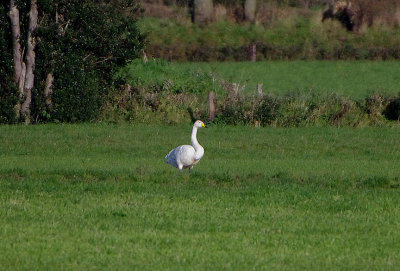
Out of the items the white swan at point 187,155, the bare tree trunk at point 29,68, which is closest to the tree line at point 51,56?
the bare tree trunk at point 29,68

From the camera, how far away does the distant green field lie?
45.7 metres

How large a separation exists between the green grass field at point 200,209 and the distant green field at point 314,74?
20669mm

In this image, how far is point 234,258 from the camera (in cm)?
1110

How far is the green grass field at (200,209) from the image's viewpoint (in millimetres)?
11141

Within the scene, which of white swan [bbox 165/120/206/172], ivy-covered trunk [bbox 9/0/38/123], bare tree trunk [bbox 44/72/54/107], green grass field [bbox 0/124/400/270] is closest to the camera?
green grass field [bbox 0/124/400/270]

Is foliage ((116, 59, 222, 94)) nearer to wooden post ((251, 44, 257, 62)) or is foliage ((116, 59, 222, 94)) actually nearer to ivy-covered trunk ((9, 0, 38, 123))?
ivy-covered trunk ((9, 0, 38, 123))

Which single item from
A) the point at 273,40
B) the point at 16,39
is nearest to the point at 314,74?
the point at 273,40

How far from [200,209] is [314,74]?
36.6 metres

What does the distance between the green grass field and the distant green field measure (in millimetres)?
20669

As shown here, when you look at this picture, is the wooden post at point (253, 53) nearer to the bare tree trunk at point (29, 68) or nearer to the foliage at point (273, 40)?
the foliage at point (273, 40)

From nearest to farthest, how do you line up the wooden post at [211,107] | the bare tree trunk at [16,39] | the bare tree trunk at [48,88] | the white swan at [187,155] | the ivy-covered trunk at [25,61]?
1. the white swan at [187,155]
2. the bare tree trunk at [16,39]
3. the ivy-covered trunk at [25,61]
4. the bare tree trunk at [48,88]
5. the wooden post at [211,107]

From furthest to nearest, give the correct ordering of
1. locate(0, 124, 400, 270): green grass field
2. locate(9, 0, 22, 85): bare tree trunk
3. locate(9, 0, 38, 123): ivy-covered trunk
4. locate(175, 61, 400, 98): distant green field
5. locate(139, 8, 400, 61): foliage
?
1. locate(139, 8, 400, 61): foliage
2. locate(175, 61, 400, 98): distant green field
3. locate(9, 0, 38, 123): ivy-covered trunk
4. locate(9, 0, 22, 85): bare tree trunk
5. locate(0, 124, 400, 270): green grass field

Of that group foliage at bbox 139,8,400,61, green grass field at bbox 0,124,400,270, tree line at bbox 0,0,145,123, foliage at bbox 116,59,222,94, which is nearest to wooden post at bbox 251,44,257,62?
foliage at bbox 139,8,400,61

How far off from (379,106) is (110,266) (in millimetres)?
23809
